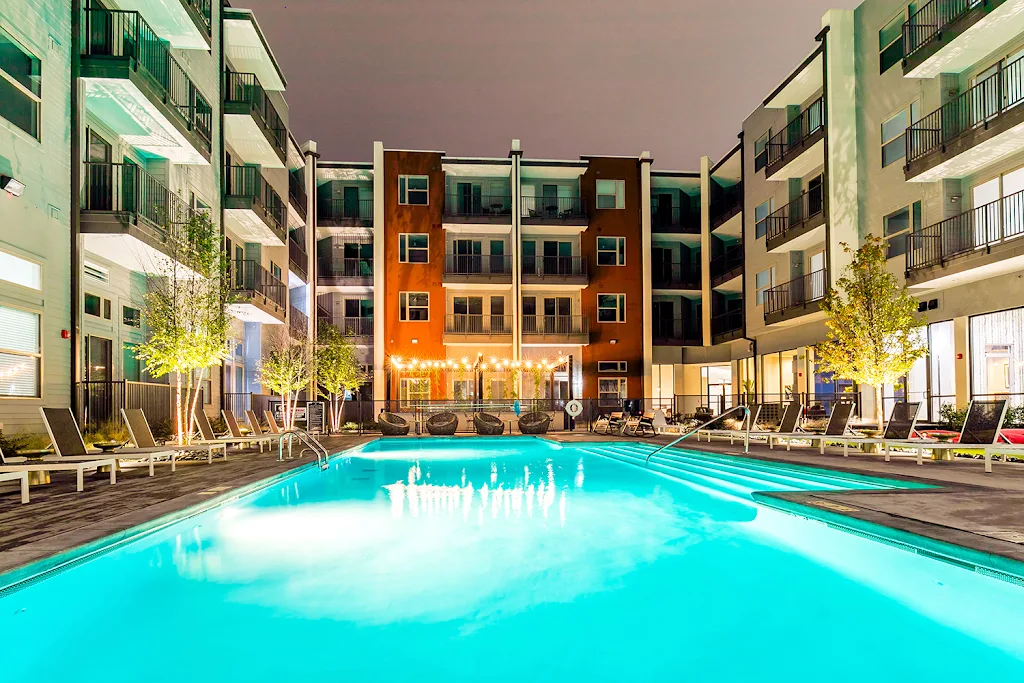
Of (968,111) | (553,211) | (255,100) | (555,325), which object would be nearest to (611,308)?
(555,325)

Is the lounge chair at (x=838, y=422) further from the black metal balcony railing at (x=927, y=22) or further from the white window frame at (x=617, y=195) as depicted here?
the white window frame at (x=617, y=195)

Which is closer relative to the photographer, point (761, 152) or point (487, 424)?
Result: point (487, 424)

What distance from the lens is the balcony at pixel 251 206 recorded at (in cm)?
2070

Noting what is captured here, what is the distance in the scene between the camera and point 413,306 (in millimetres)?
33281

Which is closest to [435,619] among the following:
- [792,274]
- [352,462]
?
[352,462]

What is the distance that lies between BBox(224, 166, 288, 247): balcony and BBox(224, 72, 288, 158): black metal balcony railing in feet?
4.85

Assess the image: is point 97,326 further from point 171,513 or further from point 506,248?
point 506,248

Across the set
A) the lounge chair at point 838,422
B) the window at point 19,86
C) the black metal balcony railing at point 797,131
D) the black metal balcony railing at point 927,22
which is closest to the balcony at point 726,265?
the black metal balcony railing at point 797,131

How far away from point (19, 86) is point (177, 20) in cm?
622

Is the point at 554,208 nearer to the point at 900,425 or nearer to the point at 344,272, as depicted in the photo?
the point at 344,272

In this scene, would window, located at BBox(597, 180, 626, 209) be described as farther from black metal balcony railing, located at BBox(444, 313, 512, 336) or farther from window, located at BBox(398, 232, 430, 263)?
window, located at BBox(398, 232, 430, 263)

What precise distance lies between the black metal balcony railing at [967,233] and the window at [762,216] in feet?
29.4

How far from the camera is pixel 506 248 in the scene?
3422 cm

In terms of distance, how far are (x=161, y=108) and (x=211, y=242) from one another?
294 centimetres
